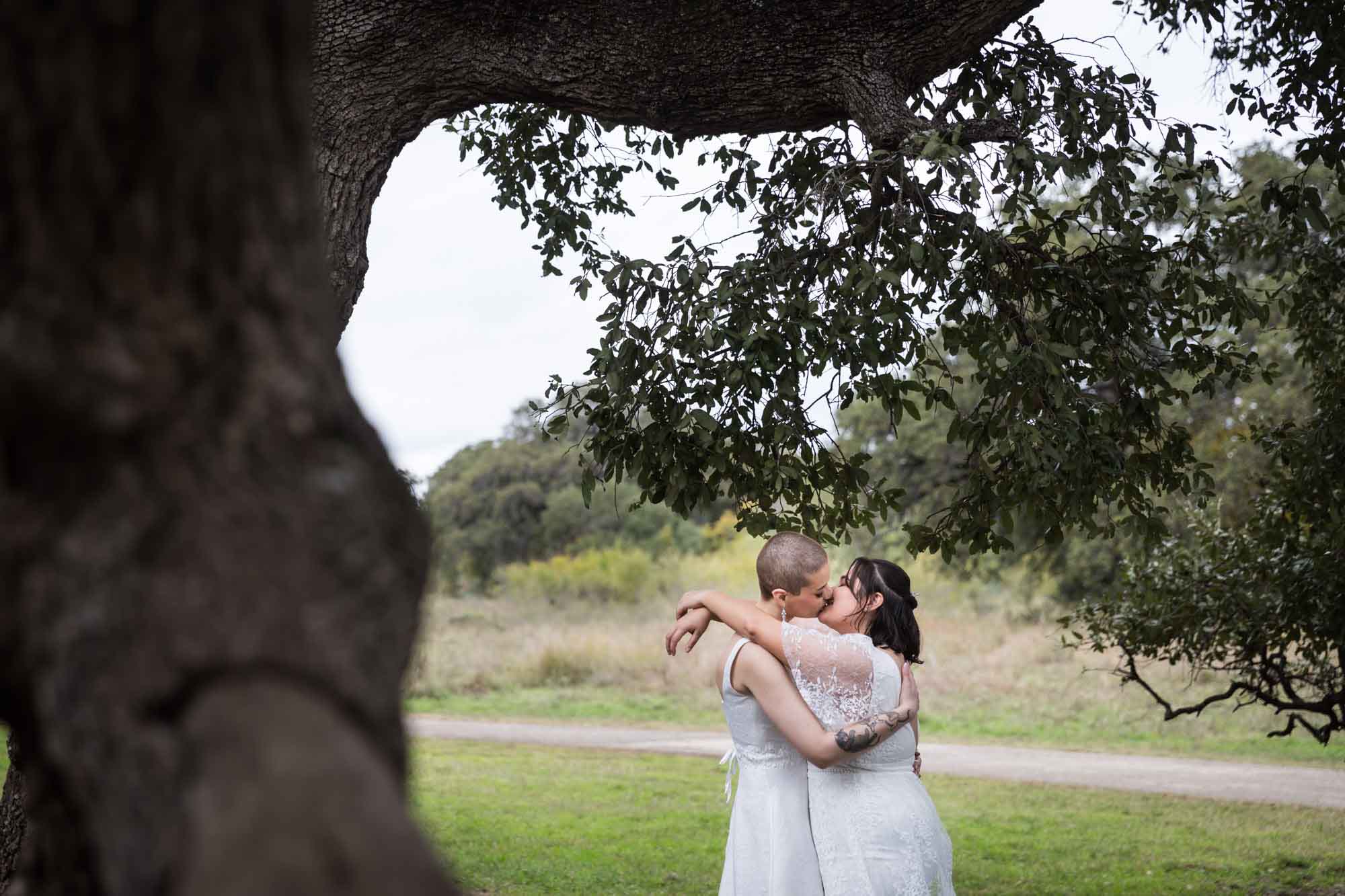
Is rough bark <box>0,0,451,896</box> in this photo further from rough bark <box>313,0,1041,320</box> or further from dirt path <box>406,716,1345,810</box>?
dirt path <box>406,716,1345,810</box>

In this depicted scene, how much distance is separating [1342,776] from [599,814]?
840cm

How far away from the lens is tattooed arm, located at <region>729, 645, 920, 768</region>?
4.02 m

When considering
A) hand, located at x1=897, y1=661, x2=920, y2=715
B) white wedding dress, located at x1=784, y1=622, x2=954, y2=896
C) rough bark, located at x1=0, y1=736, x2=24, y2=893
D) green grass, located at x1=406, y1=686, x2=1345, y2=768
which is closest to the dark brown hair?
hand, located at x1=897, y1=661, x2=920, y2=715

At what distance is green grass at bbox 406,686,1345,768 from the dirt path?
586 millimetres

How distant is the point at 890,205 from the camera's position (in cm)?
564

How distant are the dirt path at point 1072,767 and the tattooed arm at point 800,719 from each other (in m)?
9.82

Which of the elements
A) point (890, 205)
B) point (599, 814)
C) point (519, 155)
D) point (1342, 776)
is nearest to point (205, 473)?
point (890, 205)

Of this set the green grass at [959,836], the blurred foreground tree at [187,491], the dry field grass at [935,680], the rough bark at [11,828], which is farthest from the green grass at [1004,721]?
the blurred foreground tree at [187,491]

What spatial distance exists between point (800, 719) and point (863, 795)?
17.0 inches

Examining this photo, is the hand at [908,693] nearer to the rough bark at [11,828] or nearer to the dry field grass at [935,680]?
the rough bark at [11,828]

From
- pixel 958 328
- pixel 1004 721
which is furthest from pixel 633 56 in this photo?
pixel 1004 721

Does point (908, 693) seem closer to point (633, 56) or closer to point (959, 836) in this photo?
point (633, 56)

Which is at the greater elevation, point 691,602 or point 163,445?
point 163,445

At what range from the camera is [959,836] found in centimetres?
1101
